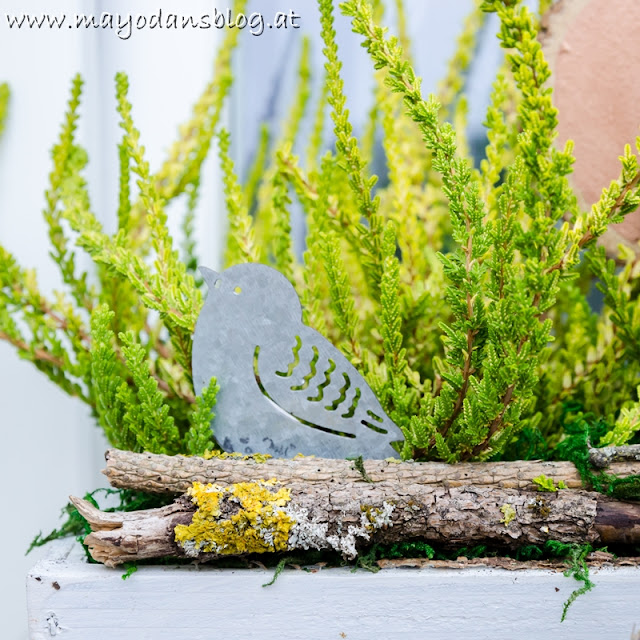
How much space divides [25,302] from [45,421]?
0.29m

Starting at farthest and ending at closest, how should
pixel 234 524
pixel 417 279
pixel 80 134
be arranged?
pixel 80 134 → pixel 417 279 → pixel 234 524

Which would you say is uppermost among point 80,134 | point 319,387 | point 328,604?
point 80,134

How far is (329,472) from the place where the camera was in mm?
477

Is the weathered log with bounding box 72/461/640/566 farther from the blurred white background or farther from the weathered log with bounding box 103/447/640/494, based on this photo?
the blurred white background

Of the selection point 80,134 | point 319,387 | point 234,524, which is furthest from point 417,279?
point 80,134

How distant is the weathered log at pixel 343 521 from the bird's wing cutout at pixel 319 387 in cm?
7

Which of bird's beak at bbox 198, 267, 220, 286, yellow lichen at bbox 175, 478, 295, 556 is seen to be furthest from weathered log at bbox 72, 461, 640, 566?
bird's beak at bbox 198, 267, 220, 286

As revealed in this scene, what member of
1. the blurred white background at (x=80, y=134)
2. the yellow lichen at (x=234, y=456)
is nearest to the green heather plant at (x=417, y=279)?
the yellow lichen at (x=234, y=456)

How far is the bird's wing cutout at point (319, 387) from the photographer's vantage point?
0.50m

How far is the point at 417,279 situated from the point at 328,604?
0.32 meters

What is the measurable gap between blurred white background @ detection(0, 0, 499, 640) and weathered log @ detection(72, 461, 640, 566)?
0.48 m

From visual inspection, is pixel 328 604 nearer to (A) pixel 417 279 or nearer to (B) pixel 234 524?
(B) pixel 234 524

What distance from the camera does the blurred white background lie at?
0.84 m

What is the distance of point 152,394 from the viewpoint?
497 mm
